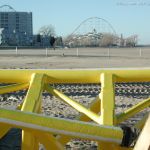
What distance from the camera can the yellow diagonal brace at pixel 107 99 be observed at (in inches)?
119

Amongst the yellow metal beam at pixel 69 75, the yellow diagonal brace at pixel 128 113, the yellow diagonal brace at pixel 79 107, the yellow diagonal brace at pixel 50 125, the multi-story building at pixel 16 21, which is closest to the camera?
the yellow diagonal brace at pixel 50 125

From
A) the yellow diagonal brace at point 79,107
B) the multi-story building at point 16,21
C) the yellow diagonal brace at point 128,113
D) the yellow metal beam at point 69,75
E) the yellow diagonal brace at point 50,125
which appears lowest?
the yellow diagonal brace at point 128,113

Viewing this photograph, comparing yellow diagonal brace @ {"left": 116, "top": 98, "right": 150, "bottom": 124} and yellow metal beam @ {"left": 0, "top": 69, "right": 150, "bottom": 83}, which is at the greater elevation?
yellow metal beam @ {"left": 0, "top": 69, "right": 150, "bottom": 83}

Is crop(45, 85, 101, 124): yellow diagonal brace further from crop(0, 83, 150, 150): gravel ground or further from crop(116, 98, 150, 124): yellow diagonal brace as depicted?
crop(0, 83, 150, 150): gravel ground

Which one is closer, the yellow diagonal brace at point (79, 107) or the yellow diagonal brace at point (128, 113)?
the yellow diagonal brace at point (79, 107)

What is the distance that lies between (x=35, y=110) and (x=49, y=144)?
1.48 ft

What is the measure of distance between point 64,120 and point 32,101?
1.01m

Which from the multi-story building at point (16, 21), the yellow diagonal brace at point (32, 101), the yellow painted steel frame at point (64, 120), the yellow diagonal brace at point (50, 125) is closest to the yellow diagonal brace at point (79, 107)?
the yellow painted steel frame at point (64, 120)

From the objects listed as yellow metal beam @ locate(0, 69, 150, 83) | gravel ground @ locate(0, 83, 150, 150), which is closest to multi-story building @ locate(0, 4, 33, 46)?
gravel ground @ locate(0, 83, 150, 150)

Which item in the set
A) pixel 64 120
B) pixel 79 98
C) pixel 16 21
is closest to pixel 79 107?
pixel 64 120

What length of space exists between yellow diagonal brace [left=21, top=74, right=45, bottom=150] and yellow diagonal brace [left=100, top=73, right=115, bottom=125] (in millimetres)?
507

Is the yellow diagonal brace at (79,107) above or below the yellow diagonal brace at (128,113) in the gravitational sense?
above

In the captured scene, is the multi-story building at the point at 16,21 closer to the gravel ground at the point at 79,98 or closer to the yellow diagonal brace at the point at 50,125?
the gravel ground at the point at 79,98

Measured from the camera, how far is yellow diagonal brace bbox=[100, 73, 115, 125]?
119 inches
